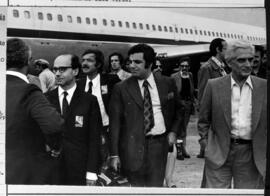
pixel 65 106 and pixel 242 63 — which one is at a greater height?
pixel 242 63

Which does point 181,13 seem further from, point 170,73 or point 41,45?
point 41,45

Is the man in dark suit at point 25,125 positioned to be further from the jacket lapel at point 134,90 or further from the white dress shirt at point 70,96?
the jacket lapel at point 134,90

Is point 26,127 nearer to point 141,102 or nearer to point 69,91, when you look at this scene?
point 69,91

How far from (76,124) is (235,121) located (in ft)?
3.91

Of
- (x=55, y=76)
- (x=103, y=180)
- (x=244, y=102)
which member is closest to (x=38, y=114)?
(x=55, y=76)

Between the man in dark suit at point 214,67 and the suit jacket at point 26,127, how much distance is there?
3.53 ft

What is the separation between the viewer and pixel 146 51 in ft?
17.3

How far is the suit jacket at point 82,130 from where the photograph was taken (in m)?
5.30

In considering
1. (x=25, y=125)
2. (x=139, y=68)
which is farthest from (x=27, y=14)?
(x=139, y=68)

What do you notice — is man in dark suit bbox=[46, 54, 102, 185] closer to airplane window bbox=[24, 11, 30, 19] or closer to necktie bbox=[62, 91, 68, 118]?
necktie bbox=[62, 91, 68, 118]

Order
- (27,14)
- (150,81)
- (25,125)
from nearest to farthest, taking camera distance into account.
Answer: (27,14) < (25,125) < (150,81)

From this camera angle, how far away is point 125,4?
205 inches

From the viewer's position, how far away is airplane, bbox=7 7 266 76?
203 inches

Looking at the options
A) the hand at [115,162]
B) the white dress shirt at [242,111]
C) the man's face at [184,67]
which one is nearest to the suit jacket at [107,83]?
the hand at [115,162]
